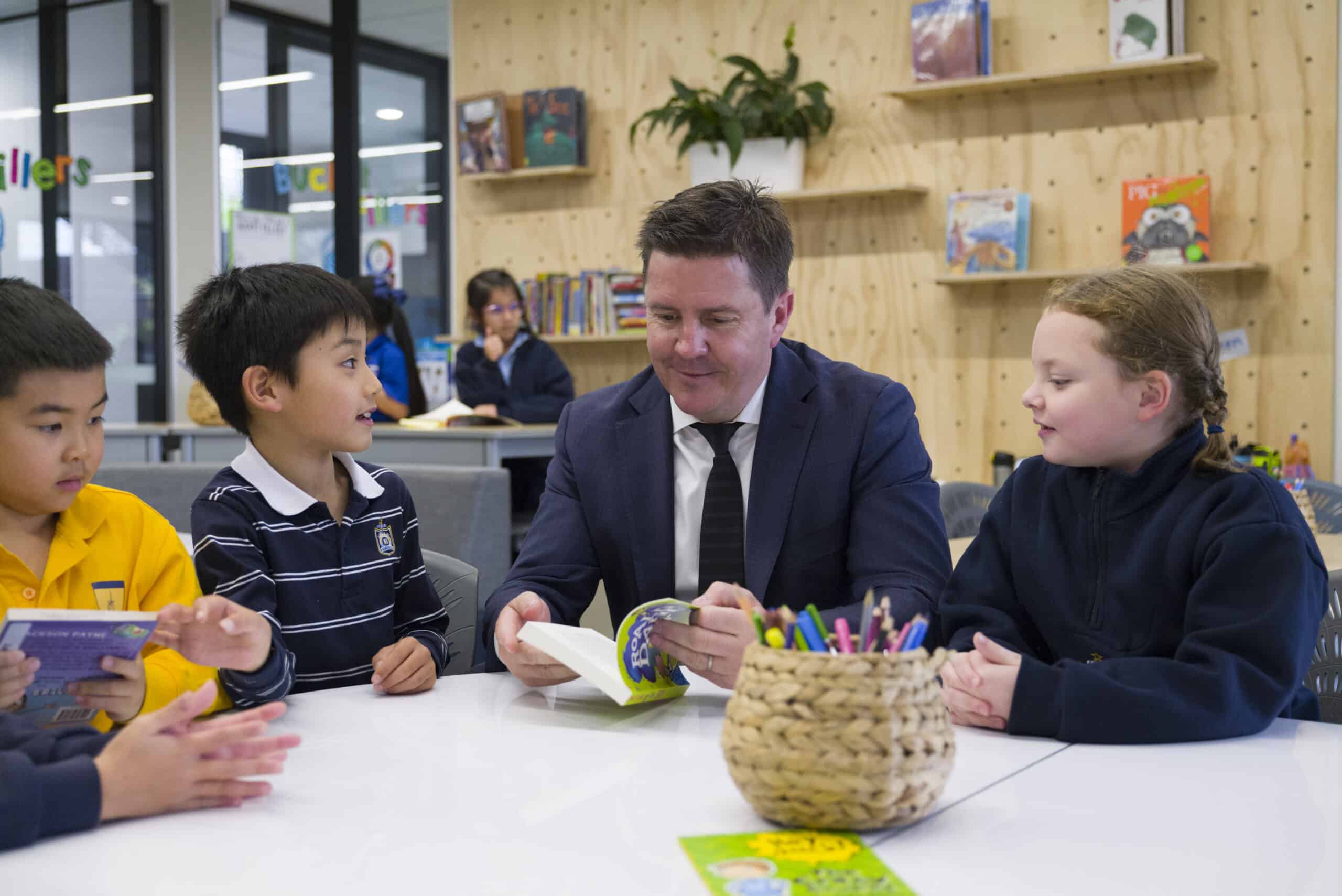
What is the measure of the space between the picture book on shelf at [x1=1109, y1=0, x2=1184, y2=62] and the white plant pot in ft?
4.06

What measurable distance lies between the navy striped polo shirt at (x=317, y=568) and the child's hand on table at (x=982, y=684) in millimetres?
633

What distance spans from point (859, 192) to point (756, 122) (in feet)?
1.68

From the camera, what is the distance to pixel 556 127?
5539mm

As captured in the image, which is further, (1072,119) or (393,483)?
(1072,119)

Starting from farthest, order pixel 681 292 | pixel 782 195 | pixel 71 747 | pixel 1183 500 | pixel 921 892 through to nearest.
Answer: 1. pixel 782 195
2. pixel 681 292
3. pixel 1183 500
4. pixel 71 747
5. pixel 921 892

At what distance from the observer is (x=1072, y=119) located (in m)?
4.52

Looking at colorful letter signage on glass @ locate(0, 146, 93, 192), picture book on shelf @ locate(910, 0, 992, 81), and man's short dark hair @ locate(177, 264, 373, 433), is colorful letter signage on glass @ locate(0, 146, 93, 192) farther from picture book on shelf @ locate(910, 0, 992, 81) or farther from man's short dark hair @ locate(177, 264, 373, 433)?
man's short dark hair @ locate(177, 264, 373, 433)

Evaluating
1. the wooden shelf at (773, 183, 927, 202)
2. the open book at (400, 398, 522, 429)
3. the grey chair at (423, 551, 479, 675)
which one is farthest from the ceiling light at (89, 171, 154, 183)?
the grey chair at (423, 551, 479, 675)

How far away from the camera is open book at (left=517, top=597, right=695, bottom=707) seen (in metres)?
1.16

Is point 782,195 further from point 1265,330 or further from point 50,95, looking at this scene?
point 50,95

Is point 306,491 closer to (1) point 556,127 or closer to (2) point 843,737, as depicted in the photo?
(2) point 843,737

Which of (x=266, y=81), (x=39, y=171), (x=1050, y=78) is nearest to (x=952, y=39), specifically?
(x=1050, y=78)

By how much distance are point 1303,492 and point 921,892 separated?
238 centimetres

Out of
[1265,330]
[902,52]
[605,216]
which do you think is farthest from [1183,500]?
[605,216]
